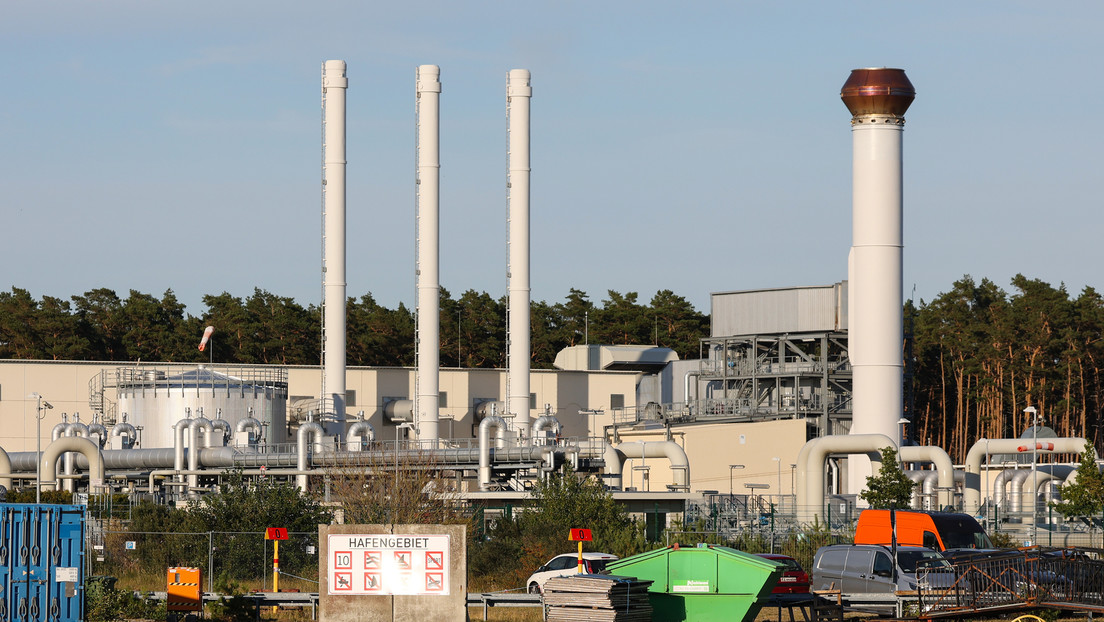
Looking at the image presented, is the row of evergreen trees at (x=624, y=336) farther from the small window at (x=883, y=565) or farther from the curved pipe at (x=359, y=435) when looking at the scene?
the small window at (x=883, y=565)

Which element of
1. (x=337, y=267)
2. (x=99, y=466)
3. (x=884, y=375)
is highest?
(x=337, y=267)

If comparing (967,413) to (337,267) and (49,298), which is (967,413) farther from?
(49,298)

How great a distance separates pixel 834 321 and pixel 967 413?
32183 millimetres

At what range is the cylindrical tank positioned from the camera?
7269 centimetres

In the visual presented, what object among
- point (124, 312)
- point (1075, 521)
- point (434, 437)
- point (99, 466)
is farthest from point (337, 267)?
point (124, 312)

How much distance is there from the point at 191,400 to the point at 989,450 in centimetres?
3705

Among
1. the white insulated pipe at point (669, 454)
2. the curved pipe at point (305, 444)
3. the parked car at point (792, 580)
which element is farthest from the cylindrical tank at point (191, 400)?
the parked car at point (792, 580)

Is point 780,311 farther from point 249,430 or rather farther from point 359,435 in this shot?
point 249,430

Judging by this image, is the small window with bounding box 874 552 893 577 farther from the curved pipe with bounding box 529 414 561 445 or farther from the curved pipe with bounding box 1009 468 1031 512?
the curved pipe with bounding box 529 414 561 445

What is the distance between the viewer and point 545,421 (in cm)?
7162

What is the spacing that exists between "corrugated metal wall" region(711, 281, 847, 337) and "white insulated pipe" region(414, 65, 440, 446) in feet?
47.1

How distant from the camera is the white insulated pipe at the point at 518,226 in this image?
73.8 m

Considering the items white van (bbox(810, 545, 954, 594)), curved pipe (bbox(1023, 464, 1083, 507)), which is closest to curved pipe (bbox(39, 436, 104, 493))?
curved pipe (bbox(1023, 464, 1083, 507))

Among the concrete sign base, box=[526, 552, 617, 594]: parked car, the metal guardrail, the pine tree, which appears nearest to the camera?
the concrete sign base
